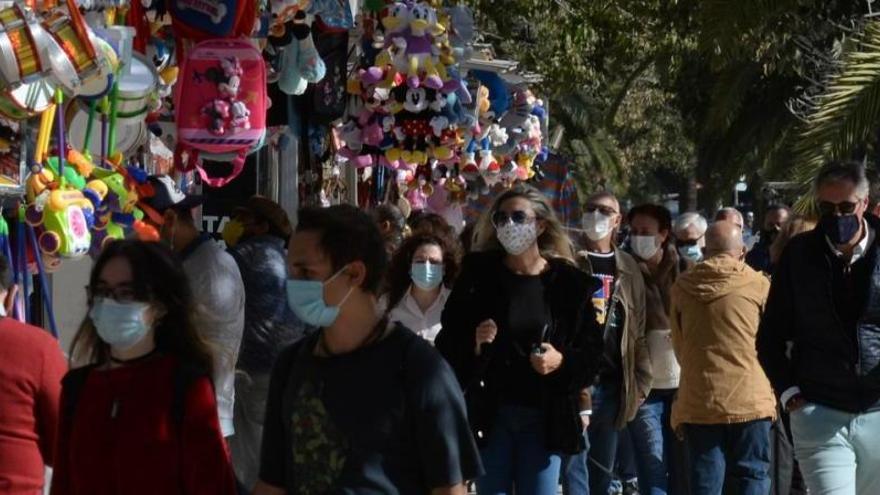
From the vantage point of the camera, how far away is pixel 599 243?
9.22 meters

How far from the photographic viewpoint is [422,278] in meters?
8.88

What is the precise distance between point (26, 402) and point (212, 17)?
9.59 feet

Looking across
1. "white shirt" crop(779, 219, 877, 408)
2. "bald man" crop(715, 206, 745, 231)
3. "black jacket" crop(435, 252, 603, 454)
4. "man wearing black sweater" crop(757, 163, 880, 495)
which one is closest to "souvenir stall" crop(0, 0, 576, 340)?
"black jacket" crop(435, 252, 603, 454)

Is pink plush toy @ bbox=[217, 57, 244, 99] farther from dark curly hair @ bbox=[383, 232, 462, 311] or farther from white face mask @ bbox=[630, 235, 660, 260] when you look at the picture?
white face mask @ bbox=[630, 235, 660, 260]

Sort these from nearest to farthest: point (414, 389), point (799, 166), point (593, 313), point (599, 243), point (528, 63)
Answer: point (414, 389)
point (593, 313)
point (599, 243)
point (799, 166)
point (528, 63)

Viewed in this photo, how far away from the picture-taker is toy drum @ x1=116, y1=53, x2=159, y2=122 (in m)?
6.93

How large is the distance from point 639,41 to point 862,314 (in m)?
9.29

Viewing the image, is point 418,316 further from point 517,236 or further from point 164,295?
point 164,295

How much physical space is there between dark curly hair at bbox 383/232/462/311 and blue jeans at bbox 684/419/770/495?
146cm

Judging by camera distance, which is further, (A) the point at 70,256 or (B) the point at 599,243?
(B) the point at 599,243

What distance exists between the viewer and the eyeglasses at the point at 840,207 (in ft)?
22.8

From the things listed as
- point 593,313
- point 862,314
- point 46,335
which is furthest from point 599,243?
point 46,335

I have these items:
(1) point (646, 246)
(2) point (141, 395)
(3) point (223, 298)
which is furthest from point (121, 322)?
(1) point (646, 246)

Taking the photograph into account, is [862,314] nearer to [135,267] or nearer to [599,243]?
[599,243]
